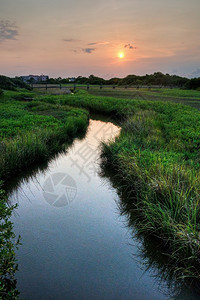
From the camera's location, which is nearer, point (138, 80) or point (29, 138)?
point (29, 138)

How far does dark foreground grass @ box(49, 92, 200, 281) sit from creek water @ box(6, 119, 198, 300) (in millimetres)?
436

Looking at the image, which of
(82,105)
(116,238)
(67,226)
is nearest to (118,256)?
(116,238)

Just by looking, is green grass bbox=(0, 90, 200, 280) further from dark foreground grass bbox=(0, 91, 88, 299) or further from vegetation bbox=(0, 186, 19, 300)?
vegetation bbox=(0, 186, 19, 300)

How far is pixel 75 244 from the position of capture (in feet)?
14.0

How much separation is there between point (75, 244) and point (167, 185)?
206cm

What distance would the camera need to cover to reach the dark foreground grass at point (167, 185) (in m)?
3.68

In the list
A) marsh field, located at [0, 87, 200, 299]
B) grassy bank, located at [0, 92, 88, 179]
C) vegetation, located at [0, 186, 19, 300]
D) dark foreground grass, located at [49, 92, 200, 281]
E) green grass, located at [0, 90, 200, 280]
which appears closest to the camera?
vegetation, located at [0, 186, 19, 300]

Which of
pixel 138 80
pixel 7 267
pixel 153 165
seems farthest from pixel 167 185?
pixel 138 80

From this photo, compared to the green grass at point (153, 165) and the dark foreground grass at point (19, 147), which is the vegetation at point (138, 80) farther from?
the dark foreground grass at point (19, 147)

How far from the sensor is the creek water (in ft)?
11.1

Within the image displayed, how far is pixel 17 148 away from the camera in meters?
7.28

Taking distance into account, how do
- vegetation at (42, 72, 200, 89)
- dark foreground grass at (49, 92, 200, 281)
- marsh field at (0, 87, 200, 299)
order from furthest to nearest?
vegetation at (42, 72, 200, 89) → dark foreground grass at (49, 92, 200, 281) → marsh field at (0, 87, 200, 299)

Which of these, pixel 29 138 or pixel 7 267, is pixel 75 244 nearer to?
pixel 7 267

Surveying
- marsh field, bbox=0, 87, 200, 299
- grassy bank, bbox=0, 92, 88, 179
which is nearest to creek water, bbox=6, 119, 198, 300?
marsh field, bbox=0, 87, 200, 299
